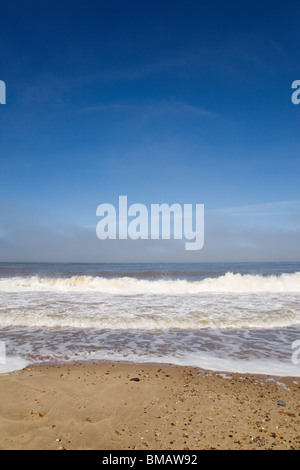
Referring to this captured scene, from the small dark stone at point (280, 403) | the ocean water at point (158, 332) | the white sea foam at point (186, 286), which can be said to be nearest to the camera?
the small dark stone at point (280, 403)

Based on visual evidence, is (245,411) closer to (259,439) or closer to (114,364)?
(259,439)

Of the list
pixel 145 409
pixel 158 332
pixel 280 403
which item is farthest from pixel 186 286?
pixel 145 409

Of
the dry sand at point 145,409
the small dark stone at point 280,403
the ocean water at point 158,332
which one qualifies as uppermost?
the dry sand at point 145,409

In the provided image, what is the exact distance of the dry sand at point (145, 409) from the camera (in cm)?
325

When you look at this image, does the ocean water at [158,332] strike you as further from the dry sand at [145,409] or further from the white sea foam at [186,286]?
the white sea foam at [186,286]

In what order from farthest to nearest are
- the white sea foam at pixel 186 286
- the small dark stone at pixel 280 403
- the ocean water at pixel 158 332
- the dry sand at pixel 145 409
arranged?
the white sea foam at pixel 186 286
the ocean water at pixel 158 332
the small dark stone at pixel 280 403
the dry sand at pixel 145 409

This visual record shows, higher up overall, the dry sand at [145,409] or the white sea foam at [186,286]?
the dry sand at [145,409]

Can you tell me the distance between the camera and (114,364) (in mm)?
5691

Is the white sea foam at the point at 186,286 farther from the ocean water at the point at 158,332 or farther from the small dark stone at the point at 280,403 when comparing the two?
the small dark stone at the point at 280,403

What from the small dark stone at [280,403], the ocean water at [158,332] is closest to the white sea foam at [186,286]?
the ocean water at [158,332]

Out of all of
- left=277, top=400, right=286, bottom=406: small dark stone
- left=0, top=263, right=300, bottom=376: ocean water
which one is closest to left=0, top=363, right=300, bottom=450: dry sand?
left=277, top=400, right=286, bottom=406: small dark stone

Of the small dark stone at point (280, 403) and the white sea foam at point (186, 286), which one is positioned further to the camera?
the white sea foam at point (186, 286)

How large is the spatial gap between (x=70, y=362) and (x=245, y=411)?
11.3 ft
